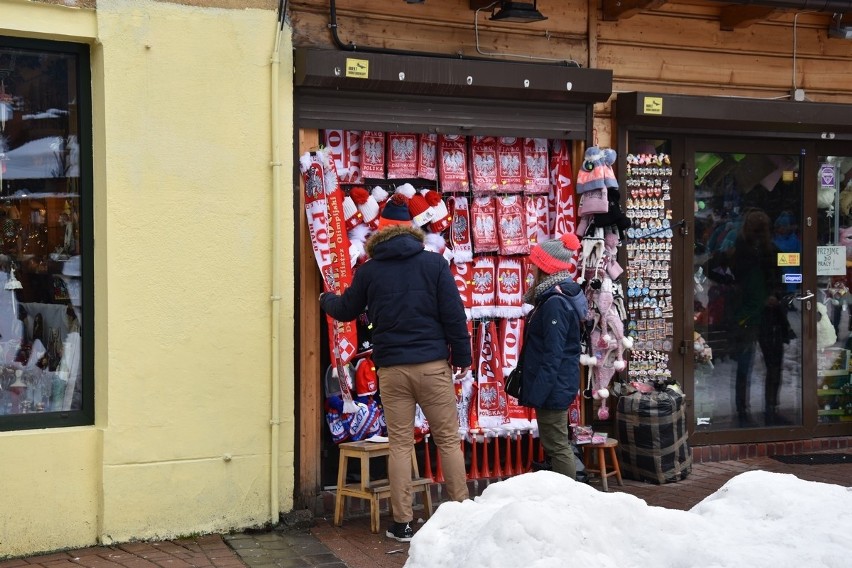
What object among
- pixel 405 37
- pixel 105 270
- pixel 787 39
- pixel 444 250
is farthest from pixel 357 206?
pixel 787 39

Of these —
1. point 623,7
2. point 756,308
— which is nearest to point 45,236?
point 623,7

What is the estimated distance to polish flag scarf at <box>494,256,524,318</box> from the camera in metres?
7.85

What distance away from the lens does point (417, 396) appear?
259 inches

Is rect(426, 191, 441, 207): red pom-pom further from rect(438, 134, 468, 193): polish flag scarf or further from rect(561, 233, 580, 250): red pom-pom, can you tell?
rect(561, 233, 580, 250): red pom-pom

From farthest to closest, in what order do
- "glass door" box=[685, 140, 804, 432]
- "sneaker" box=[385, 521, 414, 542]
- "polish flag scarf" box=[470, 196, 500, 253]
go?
1. "glass door" box=[685, 140, 804, 432]
2. "polish flag scarf" box=[470, 196, 500, 253]
3. "sneaker" box=[385, 521, 414, 542]

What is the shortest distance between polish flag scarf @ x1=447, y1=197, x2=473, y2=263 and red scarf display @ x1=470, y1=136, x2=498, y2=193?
162 mm

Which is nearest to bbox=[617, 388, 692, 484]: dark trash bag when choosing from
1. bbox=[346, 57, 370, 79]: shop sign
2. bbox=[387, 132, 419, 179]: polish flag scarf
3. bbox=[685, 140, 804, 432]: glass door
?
bbox=[685, 140, 804, 432]: glass door

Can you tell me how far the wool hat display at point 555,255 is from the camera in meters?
6.97

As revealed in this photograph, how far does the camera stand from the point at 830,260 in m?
9.22

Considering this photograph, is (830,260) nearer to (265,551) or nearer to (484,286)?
(484,286)

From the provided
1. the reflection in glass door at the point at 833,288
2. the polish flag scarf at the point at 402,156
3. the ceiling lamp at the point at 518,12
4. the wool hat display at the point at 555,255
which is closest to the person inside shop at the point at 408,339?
the wool hat display at the point at 555,255

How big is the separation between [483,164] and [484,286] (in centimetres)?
89

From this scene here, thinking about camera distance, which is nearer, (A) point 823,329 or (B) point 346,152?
(B) point 346,152

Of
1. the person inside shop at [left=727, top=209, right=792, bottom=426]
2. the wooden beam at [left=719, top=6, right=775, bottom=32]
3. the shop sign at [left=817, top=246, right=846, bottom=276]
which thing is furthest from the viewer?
the shop sign at [left=817, top=246, right=846, bottom=276]
